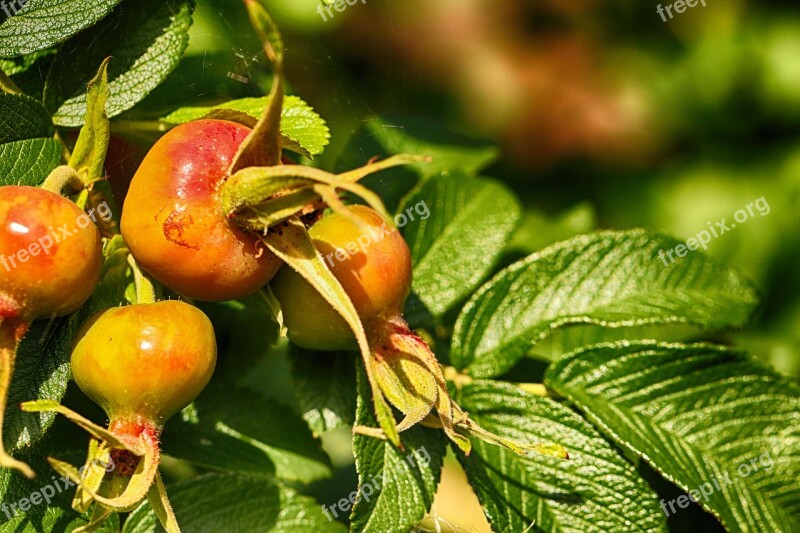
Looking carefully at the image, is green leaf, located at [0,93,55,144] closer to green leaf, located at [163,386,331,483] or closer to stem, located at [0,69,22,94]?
stem, located at [0,69,22,94]

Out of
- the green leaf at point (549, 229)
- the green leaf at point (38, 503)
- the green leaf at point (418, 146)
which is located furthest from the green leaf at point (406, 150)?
the green leaf at point (38, 503)

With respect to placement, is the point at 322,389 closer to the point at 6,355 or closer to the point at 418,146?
the point at 6,355

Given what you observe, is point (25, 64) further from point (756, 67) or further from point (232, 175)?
point (756, 67)

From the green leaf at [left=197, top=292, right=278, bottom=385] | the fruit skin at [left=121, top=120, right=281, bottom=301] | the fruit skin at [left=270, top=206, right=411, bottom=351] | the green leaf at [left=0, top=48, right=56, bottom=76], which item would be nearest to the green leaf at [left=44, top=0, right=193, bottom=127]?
the green leaf at [left=0, top=48, right=56, bottom=76]

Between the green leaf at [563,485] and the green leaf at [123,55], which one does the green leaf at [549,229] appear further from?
the green leaf at [123,55]

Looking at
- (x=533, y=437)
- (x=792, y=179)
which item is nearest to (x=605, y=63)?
(x=792, y=179)

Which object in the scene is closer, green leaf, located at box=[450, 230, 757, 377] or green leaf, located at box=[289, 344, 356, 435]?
green leaf, located at box=[289, 344, 356, 435]
